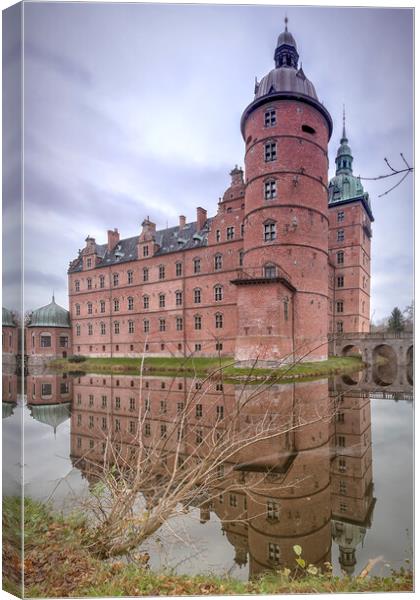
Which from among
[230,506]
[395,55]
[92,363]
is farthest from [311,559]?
[92,363]

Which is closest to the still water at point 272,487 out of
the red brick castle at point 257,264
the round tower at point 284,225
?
the red brick castle at point 257,264

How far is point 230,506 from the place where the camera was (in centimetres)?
358

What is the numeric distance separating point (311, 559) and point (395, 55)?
4986 mm

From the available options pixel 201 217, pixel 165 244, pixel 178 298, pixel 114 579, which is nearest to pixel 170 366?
pixel 178 298

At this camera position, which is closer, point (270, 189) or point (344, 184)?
point (270, 189)

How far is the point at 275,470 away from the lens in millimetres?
4531

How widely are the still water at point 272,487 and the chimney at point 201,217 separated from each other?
673 inches

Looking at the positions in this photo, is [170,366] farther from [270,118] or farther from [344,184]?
[344,184]

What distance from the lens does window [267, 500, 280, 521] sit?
344cm

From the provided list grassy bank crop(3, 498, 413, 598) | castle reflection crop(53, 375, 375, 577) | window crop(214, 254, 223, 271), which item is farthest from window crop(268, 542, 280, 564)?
window crop(214, 254, 223, 271)

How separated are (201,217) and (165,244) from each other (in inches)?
128

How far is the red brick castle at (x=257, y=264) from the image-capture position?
14.8 metres

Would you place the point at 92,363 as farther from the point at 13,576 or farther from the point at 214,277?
the point at 13,576

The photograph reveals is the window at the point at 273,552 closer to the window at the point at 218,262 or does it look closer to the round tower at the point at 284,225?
the round tower at the point at 284,225
